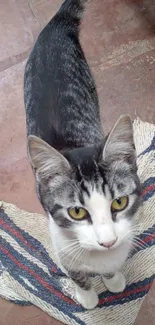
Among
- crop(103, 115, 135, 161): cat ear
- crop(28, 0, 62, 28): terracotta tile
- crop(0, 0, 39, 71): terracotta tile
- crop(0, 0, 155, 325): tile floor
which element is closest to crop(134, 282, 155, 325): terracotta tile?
crop(0, 0, 155, 325): tile floor

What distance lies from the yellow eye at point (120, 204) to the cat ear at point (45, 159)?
4.9 inches

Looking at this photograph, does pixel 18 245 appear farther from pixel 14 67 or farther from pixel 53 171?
pixel 14 67

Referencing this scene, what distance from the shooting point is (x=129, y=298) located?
57.6 inches

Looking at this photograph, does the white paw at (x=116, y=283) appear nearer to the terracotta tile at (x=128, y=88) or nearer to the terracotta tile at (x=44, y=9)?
the terracotta tile at (x=128, y=88)

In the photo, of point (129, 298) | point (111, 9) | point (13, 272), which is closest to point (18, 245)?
point (13, 272)

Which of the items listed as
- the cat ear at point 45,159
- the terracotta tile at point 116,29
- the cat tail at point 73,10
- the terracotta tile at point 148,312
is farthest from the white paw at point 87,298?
the terracotta tile at point 116,29

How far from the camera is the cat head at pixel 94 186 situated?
40.8 inches

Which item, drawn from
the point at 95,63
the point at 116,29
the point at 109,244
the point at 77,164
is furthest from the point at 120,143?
the point at 116,29

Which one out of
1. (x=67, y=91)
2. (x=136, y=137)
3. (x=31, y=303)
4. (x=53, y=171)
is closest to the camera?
(x=53, y=171)

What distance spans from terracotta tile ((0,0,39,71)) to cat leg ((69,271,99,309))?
94 cm

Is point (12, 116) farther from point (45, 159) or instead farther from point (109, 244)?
point (109, 244)

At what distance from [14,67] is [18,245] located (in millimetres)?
722

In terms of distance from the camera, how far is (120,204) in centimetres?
108

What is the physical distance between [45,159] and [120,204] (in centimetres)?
18
